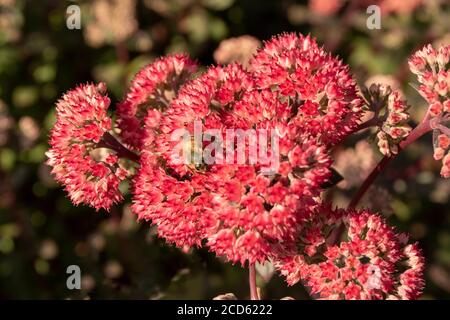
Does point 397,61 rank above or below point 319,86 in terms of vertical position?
above

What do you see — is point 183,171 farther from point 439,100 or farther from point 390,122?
point 439,100

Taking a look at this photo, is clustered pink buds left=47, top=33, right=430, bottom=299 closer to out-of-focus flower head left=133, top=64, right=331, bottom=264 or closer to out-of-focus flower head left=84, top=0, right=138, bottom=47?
out-of-focus flower head left=133, top=64, right=331, bottom=264

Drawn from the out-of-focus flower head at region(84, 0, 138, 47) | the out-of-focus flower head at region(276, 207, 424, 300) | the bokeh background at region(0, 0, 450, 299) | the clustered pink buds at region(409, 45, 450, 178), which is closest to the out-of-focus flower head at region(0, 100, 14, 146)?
the bokeh background at region(0, 0, 450, 299)

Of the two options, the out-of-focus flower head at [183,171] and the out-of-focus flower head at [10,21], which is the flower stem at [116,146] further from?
the out-of-focus flower head at [10,21]

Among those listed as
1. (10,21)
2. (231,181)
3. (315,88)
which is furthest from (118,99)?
(231,181)

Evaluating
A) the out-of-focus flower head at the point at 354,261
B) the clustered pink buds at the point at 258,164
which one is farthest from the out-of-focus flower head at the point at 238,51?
the out-of-focus flower head at the point at 354,261
